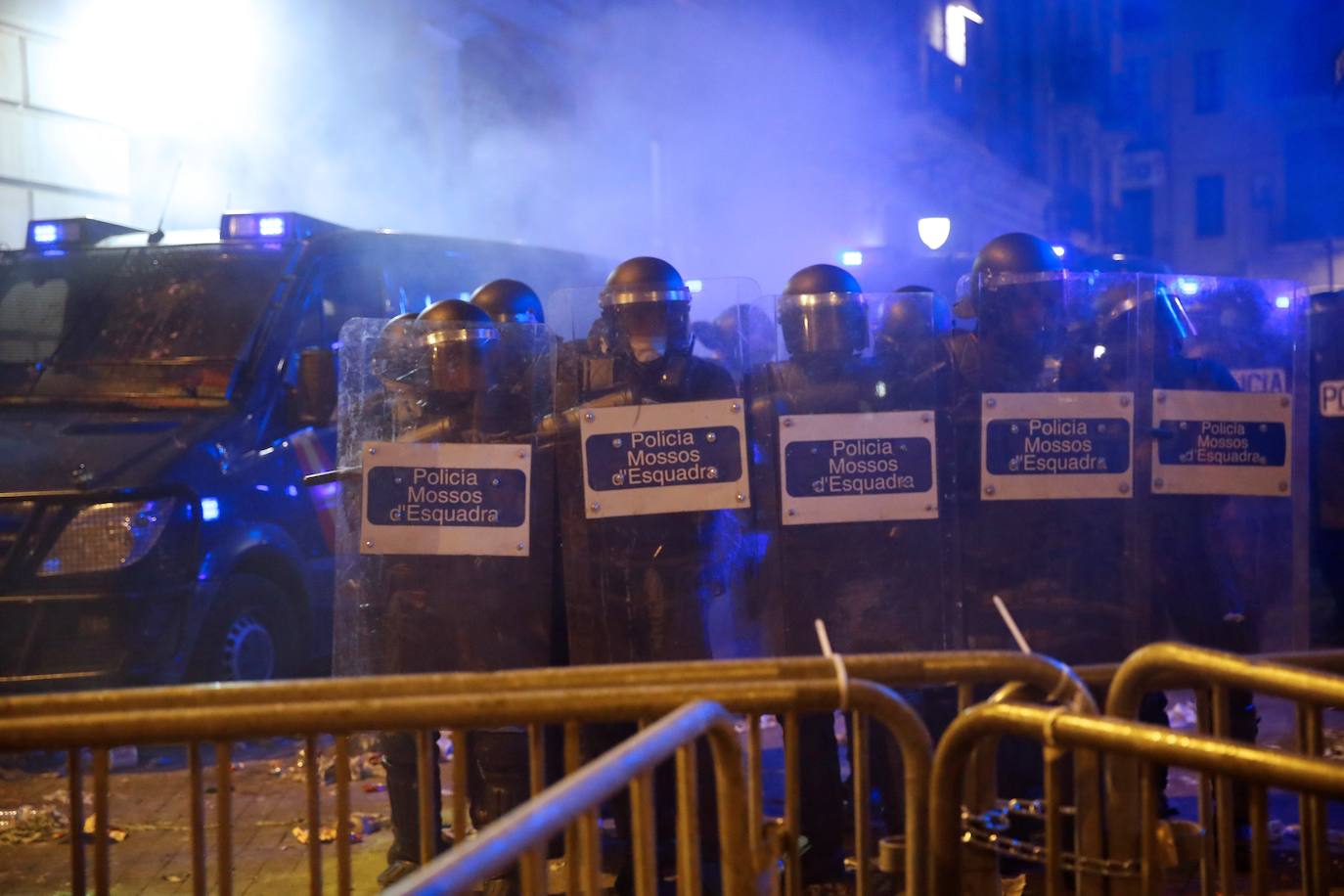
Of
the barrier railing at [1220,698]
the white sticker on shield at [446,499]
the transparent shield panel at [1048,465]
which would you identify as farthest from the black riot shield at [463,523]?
the barrier railing at [1220,698]

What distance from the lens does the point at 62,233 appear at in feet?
24.3

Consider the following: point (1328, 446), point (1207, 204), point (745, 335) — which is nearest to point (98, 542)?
point (745, 335)

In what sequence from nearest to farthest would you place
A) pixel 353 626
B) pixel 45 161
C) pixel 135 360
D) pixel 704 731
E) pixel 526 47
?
pixel 704 731 < pixel 353 626 < pixel 135 360 < pixel 45 161 < pixel 526 47

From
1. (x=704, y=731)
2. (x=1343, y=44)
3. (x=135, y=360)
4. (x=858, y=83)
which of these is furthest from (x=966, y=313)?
(x=1343, y=44)

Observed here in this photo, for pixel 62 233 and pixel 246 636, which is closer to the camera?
pixel 246 636

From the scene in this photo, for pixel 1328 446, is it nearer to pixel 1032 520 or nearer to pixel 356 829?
pixel 1032 520

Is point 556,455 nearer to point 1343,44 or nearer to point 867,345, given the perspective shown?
point 867,345

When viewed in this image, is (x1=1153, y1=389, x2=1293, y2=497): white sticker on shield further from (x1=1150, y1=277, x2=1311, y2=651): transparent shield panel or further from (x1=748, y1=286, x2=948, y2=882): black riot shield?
(x1=748, y1=286, x2=948, y2=882): black riot shield

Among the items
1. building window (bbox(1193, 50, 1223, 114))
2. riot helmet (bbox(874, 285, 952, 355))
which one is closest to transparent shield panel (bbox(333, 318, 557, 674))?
riot helmet (bbox(874, 285, 952, 355))

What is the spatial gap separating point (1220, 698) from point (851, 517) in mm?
1851

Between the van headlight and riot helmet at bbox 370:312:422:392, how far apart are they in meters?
1.71

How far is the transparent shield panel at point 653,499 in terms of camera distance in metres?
4.44

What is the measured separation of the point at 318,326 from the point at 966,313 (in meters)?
3.48

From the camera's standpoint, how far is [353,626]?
191 inches
